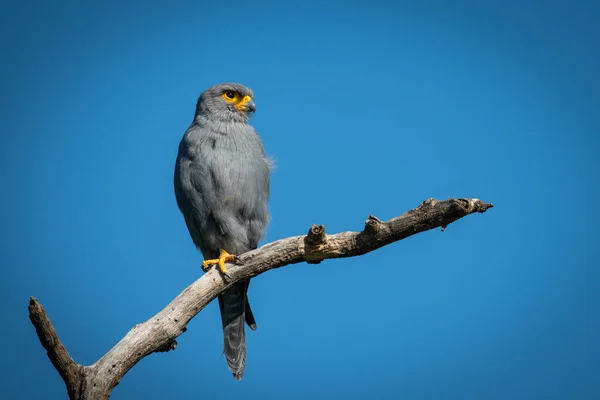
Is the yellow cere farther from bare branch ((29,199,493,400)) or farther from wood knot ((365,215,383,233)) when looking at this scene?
wood knot ((365,215,383,233))

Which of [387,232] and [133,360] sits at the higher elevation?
[387,232]

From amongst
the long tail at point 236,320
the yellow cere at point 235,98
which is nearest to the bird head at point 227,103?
the yellow cere at point 235,98

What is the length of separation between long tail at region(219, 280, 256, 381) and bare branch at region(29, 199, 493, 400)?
1264mm

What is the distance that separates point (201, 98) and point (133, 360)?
3.78 metres

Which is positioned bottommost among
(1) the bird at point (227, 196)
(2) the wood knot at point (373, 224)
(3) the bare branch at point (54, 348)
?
(3) the bare branch at point (54, 348)

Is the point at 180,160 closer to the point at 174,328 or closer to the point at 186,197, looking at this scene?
the point at 186,197

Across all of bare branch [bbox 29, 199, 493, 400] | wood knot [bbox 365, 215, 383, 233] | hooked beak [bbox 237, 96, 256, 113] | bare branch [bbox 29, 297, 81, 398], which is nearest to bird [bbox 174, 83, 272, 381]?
hooked beak [bbox 237, 96, 256, 113]

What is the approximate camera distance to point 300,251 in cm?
596

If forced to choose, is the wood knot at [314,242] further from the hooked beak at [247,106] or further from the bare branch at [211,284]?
the hooked beak at [247,106]

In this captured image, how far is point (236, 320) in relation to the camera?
763 cm

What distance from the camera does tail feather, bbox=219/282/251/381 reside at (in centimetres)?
748

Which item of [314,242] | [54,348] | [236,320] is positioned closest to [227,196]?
[236,320]

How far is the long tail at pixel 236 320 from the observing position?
24.6 feet

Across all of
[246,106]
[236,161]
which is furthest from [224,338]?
[246,106]
